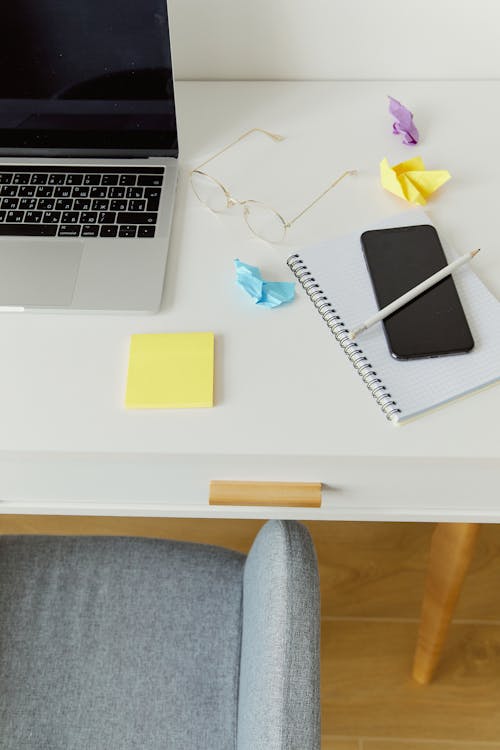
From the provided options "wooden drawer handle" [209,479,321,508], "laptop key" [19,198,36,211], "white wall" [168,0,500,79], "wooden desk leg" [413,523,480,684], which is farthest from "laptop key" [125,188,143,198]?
"wooden desk leg" [413,523,480,684]

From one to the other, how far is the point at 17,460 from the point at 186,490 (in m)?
0.17

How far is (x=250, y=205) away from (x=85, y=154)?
8.3 inches

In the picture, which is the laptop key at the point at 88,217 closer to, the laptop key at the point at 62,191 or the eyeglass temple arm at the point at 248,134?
the laptop key at the point at 62,191

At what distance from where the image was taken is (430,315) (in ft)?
2.70

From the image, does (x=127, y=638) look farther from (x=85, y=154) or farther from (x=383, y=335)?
(x=85, y=154)

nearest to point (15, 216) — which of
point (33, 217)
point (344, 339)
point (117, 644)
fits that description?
point (33, 217)

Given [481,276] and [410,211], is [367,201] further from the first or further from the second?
[481,276]

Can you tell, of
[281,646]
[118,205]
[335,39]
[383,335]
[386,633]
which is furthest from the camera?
[386,633]

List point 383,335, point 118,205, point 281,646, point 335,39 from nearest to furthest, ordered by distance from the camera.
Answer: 1. point 281,646
2. point 383,335
3. point 118,205
4. point 335,39

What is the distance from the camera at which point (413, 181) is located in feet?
3.02

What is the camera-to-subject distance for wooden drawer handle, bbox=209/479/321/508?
794mm

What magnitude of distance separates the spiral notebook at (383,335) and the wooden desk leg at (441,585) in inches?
10.0

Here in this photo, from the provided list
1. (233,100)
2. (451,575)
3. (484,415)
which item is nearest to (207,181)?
(233,100)

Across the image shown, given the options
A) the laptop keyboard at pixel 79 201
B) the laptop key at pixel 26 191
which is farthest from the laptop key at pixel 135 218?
the laptop key at pixel 26 191
